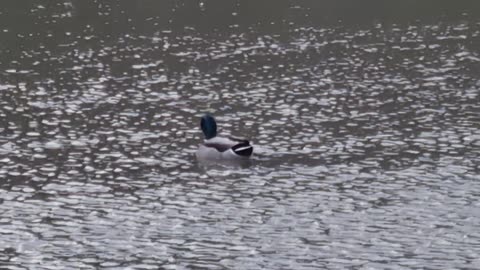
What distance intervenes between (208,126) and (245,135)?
77.3 inches

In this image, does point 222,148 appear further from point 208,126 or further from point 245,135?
point 245,135

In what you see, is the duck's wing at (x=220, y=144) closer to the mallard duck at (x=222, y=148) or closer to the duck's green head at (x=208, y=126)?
the mallard duck at (x=222, y=148)

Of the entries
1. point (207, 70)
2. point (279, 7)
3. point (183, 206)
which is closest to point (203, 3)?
point (279, 7)

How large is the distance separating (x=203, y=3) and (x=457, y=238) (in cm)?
4096

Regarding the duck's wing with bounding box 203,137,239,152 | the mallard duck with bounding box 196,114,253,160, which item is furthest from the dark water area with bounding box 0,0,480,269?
the duck's wing with bounding box 203,137,239,152

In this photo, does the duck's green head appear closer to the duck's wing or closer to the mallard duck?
the mallard duck

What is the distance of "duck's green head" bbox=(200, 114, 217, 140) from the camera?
1406 inches

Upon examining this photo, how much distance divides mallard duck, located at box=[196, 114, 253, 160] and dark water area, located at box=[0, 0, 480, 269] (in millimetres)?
414

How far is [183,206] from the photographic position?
98.6 ft

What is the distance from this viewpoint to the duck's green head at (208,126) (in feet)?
117

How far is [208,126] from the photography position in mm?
35844

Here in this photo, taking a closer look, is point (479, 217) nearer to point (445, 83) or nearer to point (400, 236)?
point (400, 236)

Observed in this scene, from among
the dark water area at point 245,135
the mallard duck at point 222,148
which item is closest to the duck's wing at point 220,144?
the mallard duck at point 222,148

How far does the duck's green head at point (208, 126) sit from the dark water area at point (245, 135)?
2.67 ft
